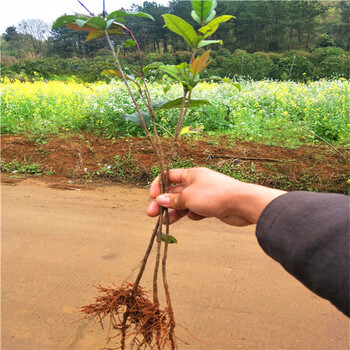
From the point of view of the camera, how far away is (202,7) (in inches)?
36.8

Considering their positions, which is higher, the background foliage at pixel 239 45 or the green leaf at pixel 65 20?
the background foliage at pixel 239 45

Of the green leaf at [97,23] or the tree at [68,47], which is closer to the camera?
the green leaf at [97,23]

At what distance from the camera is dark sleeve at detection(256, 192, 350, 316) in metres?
0.59

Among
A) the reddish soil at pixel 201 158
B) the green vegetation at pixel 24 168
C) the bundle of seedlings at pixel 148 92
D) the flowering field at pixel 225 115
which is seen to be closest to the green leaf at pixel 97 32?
the bundle of seedlings at pixel 148 92

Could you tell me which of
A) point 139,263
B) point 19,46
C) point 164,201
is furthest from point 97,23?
point 19,46

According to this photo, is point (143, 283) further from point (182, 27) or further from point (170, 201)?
point (182, 27)

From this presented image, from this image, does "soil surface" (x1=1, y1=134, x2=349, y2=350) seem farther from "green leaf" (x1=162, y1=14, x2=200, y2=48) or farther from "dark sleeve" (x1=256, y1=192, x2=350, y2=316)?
"green leaf" (x1=162, y1=14, x2=200, y2=48)

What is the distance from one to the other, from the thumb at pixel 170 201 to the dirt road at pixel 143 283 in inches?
40.7

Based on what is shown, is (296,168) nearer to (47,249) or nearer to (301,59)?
(47,249)

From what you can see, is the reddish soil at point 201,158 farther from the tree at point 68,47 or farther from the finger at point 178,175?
the tree at point 68,47

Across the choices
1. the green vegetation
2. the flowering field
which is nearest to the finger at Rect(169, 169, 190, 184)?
the flowering field

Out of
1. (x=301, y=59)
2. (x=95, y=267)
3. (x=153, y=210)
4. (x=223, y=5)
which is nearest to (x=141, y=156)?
(x=95, y=267)

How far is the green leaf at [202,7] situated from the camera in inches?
36.3

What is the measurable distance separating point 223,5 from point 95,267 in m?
21.5
